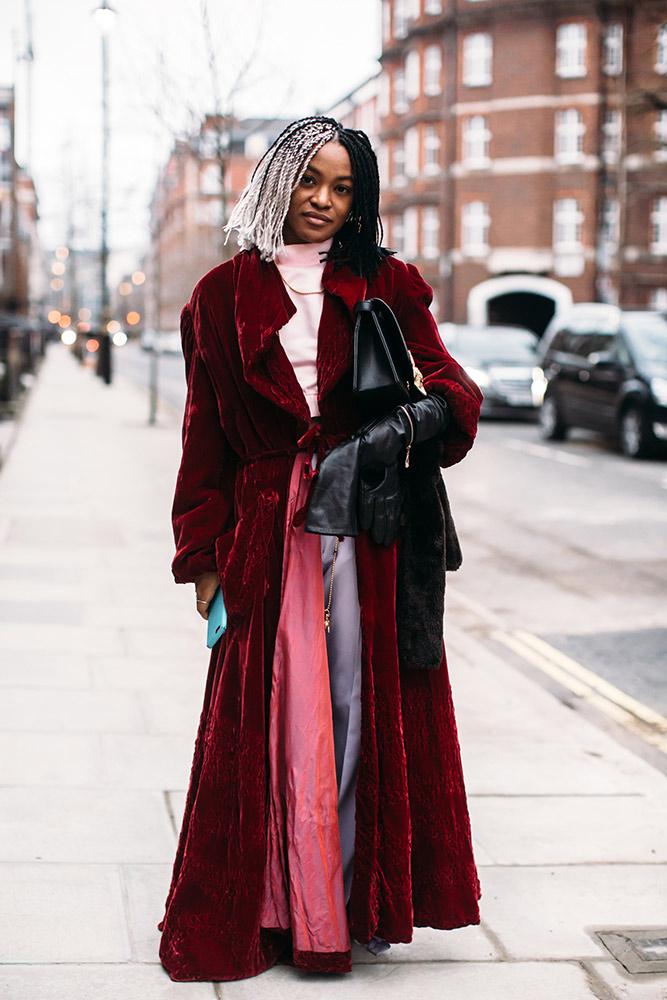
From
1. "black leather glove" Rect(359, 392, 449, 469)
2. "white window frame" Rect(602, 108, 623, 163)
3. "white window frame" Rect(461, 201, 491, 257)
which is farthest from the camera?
"white window frame" Rect(461, 201, 491, 257)

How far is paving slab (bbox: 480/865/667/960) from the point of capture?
3066mm

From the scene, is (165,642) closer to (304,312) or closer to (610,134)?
(304,312)

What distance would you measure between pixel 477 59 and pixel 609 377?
31575 mm

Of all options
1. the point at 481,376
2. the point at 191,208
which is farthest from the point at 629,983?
the point at 191,208

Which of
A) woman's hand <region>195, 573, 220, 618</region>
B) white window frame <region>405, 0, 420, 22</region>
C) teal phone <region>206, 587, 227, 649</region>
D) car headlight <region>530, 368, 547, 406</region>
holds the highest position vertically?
white window frame <region>405, 0, 420, 22</region>

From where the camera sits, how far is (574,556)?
9.12 m

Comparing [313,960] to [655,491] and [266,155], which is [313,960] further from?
[655,491]

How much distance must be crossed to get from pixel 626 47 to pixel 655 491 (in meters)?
33.1

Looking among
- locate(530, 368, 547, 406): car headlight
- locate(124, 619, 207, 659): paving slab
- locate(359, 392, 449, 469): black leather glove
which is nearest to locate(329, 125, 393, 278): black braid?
locate(359, 392, 449, 469): black leather glove

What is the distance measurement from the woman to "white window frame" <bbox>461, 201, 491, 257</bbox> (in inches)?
1686

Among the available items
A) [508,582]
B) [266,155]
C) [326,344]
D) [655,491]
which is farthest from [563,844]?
[655,491]

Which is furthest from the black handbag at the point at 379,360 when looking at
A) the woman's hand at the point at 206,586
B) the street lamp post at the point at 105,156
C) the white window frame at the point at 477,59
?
the white window frame at the point at 477,59

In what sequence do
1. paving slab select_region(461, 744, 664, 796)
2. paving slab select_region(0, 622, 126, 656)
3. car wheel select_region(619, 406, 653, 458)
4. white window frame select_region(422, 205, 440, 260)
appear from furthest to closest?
white window frame select_region(422, 205, 440, 260) → car wheel select_region(619, 406, 653, 458) → paving slab select_region(0, 622, 126, 656) → paving slab select_region(461, 744, 664, 796)

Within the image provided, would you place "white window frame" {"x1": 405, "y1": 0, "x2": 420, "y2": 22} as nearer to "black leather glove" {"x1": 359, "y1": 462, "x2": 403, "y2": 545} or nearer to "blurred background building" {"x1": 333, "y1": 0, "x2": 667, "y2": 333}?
"blurred background building" {"x1": 333, "y1": 0, "x2": 667, "y2": 333}
